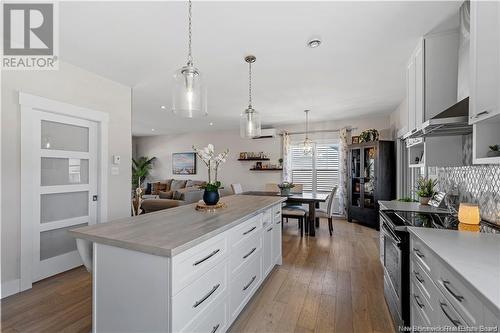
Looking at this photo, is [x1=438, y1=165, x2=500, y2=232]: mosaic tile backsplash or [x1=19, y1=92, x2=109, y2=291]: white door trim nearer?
[x1=438, y1=165, x2=500, y2=232]: mosaic tile backsplash

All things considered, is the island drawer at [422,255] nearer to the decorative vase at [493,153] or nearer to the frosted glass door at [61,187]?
the decorative vase at [493,153]

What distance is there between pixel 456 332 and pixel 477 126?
125 cm

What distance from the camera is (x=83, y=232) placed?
1.36m

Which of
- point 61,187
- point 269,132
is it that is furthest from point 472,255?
point 269,132

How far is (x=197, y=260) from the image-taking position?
1.30 meters

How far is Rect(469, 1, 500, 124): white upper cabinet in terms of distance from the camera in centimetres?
124

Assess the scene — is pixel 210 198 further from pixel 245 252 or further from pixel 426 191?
pixel 426 191

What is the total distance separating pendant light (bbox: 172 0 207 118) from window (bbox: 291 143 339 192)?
4807mm

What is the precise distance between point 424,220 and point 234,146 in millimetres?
5879

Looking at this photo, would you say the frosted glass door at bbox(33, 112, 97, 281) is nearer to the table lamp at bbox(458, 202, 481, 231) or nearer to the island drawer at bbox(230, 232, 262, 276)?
the island drawer at bbox(230, 232, 262, 276)

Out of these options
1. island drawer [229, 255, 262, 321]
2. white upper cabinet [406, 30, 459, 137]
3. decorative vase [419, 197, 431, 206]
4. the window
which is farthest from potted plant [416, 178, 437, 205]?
the window

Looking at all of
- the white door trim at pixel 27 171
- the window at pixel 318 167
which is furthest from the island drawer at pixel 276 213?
the window at pixel 318 167

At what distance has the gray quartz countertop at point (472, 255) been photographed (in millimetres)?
781

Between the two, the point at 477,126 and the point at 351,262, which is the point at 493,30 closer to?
the point at 477,126
